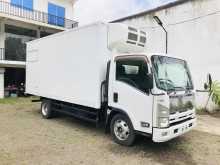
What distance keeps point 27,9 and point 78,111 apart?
49.4ft

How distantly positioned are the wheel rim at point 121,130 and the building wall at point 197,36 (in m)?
5.60

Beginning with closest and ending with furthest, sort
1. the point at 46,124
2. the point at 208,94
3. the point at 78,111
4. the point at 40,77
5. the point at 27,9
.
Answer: the point at 78,111
the point at 46,124
the point at 40,77
the point at 208,94
the point at 27,9

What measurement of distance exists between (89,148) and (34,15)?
669 inches

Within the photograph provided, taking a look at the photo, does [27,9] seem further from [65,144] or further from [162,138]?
[162,138]

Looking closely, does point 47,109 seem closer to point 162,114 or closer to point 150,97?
point 150,97

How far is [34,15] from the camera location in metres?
20.1

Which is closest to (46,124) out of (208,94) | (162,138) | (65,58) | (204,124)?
(65,58)

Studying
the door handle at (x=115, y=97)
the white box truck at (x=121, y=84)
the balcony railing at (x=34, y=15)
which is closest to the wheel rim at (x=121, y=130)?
the white box truck at (x=121, y=84)

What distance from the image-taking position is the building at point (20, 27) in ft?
59.9

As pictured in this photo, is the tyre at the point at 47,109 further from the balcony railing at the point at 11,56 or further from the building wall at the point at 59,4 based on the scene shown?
the building wall at the point at 59,4

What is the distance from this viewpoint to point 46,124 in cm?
880

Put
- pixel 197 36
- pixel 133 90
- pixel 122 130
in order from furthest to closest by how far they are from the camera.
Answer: pixel 197 36, pixel 122 130, pixel 133 90

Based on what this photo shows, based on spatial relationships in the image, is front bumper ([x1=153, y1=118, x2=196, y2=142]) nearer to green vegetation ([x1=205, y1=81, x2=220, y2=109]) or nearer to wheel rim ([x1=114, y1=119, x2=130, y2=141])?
wheel rim ([x1=114, y1=119, x2=130, y2=141])

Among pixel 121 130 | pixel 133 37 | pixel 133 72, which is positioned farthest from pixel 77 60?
pixel 121 130
